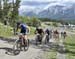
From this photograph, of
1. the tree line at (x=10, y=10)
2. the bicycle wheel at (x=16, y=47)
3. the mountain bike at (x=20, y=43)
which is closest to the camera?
the bicycle wheel at (x=16, y=47)

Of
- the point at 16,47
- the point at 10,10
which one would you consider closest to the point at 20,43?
the point at 16,47

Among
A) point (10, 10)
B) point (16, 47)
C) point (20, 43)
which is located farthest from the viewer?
point (10, 10)

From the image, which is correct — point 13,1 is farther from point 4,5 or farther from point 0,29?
point 0,29

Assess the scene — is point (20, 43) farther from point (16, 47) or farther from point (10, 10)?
point (10, 10)

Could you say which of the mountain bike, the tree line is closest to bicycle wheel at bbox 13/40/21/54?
the mountain bike

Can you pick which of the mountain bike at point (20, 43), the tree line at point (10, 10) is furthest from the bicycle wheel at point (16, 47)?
the tree line at point (10, 10)

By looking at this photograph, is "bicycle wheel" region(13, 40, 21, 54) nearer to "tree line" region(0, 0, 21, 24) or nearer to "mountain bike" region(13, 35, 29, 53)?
"mountain bike" region(13, 35, 29, 53)

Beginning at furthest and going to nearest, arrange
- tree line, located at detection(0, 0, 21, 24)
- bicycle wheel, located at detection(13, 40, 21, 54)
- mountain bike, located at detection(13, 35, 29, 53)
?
tree line, located at detection(0, 0, 21, 24), mountain bike, located at detection(13, 35, 29, 53), bicycle wheel, located at detection(13, 40, 21, 54)

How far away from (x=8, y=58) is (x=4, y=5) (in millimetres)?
47903

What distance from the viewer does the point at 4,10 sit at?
67.2 metres

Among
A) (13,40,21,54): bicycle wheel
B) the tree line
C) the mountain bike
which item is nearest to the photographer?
(13,40,21,54): bicycle wheel

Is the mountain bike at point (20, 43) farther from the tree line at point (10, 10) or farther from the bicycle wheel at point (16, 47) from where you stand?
the tree line at point (10, 10)

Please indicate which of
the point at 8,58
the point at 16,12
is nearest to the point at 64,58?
the point at 8,58

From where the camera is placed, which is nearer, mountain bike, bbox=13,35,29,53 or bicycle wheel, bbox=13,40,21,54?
bicycle wheel, bbox=13,40,21,54
